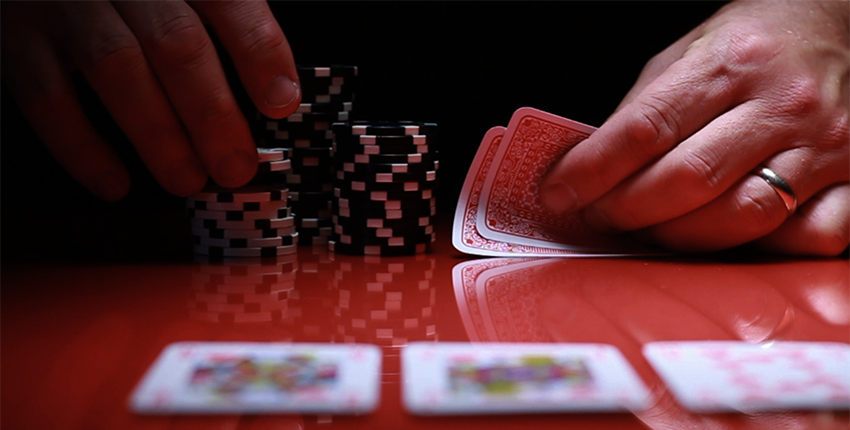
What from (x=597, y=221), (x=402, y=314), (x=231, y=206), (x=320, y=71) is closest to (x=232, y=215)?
(x=231, y=206)

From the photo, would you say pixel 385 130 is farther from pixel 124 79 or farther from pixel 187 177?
pixel 124 79

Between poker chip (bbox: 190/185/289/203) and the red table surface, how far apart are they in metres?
0.13

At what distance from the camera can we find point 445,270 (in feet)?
5.35

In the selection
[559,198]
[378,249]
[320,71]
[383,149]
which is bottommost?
[378,249]

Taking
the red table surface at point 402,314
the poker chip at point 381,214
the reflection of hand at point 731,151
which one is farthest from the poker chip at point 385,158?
the reflection of hand at point 731,151

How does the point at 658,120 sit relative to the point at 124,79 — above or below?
below

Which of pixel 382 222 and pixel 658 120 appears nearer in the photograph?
pixel 658 120

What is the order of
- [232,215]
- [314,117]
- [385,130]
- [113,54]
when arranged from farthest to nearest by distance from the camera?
[314,117]
[385,130]
[232,215]
[113,54]

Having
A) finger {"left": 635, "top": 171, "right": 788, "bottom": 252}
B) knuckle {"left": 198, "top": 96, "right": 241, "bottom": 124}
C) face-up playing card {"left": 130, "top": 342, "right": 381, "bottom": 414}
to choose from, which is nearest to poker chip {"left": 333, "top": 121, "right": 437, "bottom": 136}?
knuckle {"left": 198, "top": 96, "right": 241, "bottom": 124}

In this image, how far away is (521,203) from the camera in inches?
73.1

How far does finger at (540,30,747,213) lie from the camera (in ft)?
5.43

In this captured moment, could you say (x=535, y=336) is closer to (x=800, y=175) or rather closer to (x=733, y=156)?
(x=733, y=156)

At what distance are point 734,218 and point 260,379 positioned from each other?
3.64 feet

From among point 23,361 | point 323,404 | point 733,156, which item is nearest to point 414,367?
point 323,404
